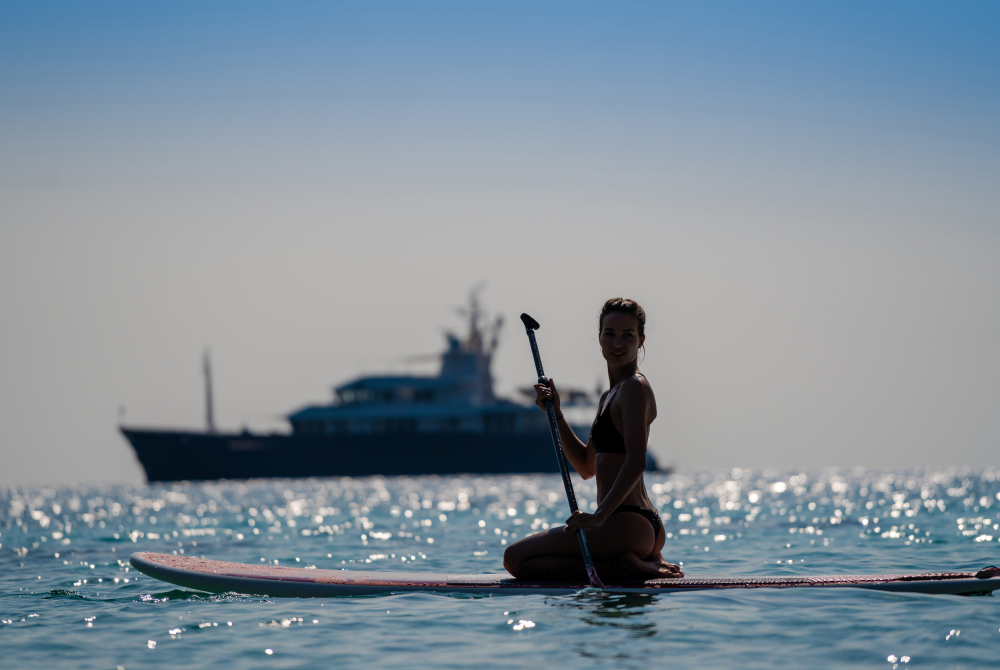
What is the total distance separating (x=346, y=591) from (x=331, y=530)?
34.2 ft

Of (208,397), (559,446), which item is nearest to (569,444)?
(559,446)

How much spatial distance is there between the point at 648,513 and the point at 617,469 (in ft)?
1.30

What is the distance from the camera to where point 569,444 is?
5.71m

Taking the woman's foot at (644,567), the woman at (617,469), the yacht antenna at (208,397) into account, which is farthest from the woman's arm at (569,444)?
Result: the yacht antenna at (208,397)

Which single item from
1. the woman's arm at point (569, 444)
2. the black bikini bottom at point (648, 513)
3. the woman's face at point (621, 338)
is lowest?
the black bikini bottom at point (648, 513)

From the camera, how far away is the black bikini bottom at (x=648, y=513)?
5.45 m

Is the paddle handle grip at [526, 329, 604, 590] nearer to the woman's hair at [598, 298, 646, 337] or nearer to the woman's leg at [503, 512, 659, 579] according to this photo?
the woman's leg at [503, 512, 659, 579]

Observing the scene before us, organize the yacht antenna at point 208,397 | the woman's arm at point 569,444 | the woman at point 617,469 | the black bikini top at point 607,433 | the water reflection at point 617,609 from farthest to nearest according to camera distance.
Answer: the yacht antenna at point 208,397 < the woman's arm at point 569,444 < the black bikini top at point 607,433 < the woman at point 617,469 < the water reflection at point 617,609

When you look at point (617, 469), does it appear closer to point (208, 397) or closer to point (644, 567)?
point (644, 567)

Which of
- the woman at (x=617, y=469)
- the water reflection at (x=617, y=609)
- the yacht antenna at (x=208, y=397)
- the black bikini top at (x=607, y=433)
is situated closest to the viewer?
the water reflection at (x=617, y=609)

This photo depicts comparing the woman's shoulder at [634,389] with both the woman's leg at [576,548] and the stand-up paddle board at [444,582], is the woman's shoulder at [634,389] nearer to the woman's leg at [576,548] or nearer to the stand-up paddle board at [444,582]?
the woman's leg at [576,548]

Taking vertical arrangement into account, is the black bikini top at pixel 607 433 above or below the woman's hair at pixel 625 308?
below

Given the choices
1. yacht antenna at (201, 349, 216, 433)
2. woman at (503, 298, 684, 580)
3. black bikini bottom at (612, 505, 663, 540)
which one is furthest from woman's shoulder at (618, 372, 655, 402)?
yacht antenna at (201, 349, 216, 433)

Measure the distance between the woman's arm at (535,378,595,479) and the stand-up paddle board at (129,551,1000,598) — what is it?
2.24ft
